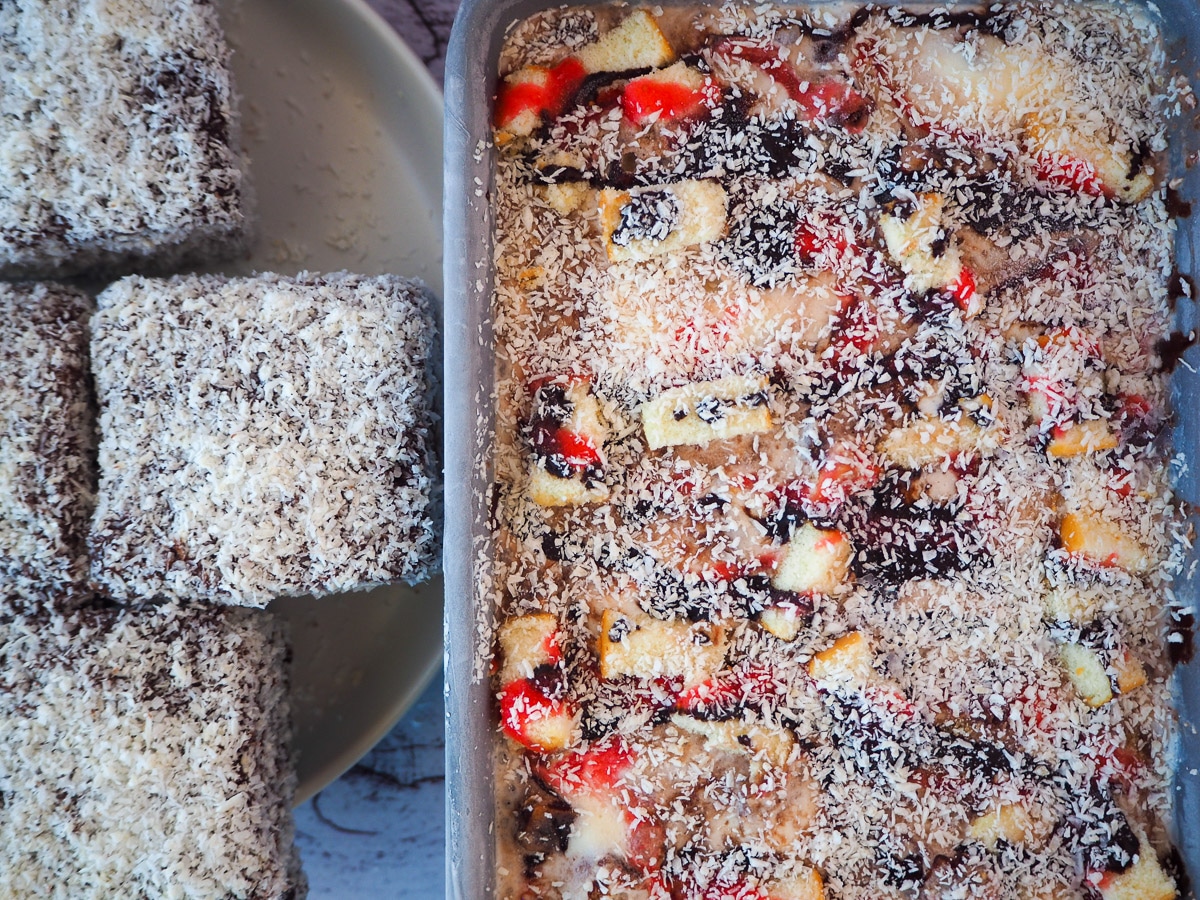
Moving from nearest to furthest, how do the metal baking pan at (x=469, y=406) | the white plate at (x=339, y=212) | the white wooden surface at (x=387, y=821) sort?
1. the metal baking pan at (x=469, y=406)
2. the white plate at (x=339, y=212)
3. the white wooden surface at (x=387, y=821)

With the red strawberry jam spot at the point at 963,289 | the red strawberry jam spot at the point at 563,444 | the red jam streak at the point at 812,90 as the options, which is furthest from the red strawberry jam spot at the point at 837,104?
the red strawberry jam spot at the point at 563,444

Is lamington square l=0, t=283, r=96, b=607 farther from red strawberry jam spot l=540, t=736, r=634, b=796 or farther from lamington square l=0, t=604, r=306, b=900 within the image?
red strawberry jam spot l=540, t=736, r=634, b=796

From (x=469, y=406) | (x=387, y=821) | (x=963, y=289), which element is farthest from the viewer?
(x=387, y=821)

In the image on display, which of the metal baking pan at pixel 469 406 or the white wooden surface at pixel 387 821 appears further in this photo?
the white wooden surface at pixel 387 821

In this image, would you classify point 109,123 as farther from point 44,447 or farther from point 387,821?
point 387,821

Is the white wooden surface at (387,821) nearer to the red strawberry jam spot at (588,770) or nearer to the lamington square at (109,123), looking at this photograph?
the red strawberry jam spot at (588,770)

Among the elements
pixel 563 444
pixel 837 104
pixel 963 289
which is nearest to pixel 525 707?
pixel 563 444

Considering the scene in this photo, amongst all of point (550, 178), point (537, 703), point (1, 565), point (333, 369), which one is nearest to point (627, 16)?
point (550, 178)
